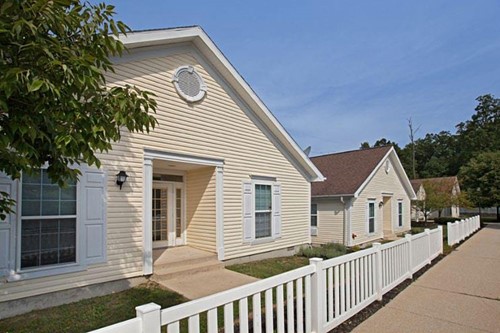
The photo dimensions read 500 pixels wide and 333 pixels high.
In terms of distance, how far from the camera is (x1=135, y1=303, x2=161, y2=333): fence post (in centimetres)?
196

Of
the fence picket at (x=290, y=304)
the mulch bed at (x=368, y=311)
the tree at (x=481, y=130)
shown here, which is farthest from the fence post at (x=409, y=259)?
the tree at (x=481, y=130)

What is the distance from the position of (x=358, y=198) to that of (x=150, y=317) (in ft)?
47.1

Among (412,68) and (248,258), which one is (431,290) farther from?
(412,68)

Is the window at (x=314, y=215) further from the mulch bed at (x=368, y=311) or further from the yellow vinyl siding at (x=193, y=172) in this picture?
the mulch bed at (x=368, y=311)

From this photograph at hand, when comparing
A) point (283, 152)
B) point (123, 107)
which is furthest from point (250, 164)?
point (123, 107)

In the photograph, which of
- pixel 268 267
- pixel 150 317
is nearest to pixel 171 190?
pixel 268 267

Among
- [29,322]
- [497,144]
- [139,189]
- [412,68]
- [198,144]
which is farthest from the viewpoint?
[497,144]

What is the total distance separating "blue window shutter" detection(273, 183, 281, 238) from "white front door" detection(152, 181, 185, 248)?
2.87 m

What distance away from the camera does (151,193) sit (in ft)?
22.9

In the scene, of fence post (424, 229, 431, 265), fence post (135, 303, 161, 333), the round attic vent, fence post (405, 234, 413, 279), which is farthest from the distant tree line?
fence post (135, 303, 161, 333)

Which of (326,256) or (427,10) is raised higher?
(427,10)

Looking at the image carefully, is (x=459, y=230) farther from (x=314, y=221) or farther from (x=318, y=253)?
(x=318, y=253)

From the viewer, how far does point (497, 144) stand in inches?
1972

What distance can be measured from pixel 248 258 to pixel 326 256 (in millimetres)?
2761
